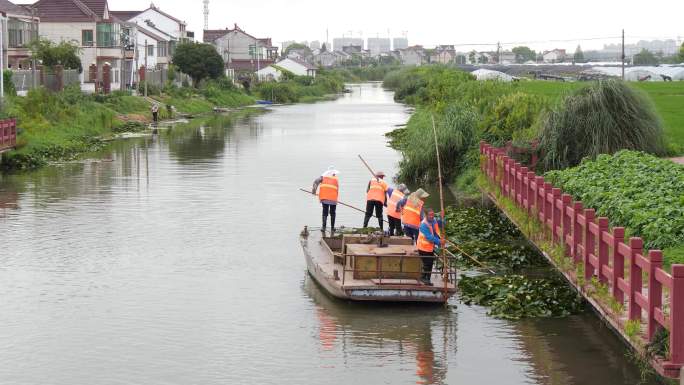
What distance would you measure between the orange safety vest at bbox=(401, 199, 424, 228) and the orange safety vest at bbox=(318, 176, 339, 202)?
369 centimetres

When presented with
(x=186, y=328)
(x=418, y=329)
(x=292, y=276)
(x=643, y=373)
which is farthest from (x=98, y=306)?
(x=643, y=373)

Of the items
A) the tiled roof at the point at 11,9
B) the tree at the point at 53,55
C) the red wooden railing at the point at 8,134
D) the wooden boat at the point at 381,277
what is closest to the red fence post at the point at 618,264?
the wooden boat at the point at 381,277

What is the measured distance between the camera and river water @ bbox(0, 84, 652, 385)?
18.1 meters

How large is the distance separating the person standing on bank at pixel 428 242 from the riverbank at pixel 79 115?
30.6 m

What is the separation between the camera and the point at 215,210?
3572 centimetres

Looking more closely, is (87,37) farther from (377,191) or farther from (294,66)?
(294,66)

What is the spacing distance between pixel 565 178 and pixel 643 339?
1289 centimetres

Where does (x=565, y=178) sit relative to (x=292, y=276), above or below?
above

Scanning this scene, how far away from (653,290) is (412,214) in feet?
30.5

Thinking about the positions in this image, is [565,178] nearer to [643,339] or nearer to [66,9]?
[643,339]

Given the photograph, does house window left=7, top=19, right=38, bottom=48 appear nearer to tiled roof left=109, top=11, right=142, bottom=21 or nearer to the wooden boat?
Result: tiled roof left=109, top=11, right=142, bottom=21

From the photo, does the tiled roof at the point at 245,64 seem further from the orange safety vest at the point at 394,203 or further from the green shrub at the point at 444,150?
the orange safety vest at the point at 394,203

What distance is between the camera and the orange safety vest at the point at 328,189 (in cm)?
2827

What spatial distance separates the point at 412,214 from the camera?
2470cm
